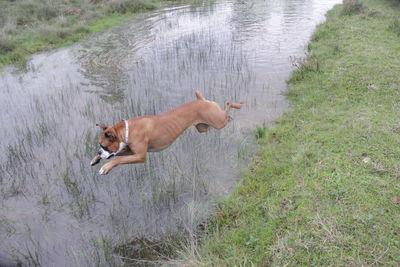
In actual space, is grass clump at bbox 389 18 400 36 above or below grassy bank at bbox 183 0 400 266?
above

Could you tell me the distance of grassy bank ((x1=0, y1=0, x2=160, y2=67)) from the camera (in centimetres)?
1368

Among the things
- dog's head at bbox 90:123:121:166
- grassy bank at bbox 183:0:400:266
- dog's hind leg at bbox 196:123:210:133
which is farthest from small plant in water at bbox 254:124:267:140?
dog's head at bbox 90:123:121:166

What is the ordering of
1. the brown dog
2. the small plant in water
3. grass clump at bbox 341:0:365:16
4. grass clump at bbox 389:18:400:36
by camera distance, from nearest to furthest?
the brown dog
the small plant in water
grass clump at bbox 389:18:400:36
grass clump at bbox 341:0:365:16

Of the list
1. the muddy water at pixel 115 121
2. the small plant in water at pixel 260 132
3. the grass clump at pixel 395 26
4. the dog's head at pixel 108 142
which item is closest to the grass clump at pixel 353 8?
the muddy water at pixel 115 121

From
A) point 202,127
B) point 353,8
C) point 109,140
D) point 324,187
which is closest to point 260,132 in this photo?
point 202,127

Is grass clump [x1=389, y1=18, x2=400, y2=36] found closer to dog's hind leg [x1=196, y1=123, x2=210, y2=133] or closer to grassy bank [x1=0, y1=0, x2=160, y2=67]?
dog's hind leg [x1=196, y1=123, x2=210, y2=133]

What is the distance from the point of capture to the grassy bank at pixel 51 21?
539 inches

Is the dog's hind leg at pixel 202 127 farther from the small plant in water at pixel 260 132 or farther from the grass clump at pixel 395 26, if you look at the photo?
the grass clump at pixel 395 26

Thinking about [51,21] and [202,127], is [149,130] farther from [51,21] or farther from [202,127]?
[51,21]

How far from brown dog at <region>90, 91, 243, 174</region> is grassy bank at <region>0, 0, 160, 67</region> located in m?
9.60

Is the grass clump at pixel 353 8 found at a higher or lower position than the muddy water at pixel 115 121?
higher

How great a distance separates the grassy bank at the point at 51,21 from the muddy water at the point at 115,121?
50.8 inches

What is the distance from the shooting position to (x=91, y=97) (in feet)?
29.7

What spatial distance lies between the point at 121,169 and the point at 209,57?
6.46 m
